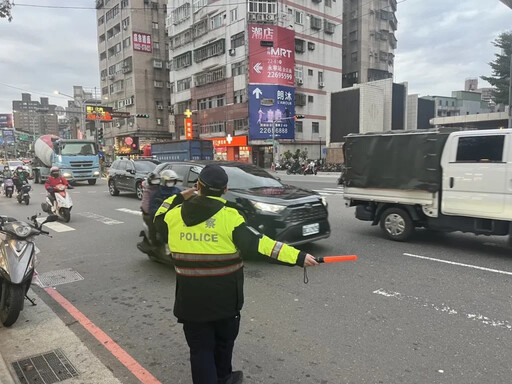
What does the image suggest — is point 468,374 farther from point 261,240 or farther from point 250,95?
point 250,95

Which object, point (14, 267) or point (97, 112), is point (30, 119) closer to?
point (97, 112)

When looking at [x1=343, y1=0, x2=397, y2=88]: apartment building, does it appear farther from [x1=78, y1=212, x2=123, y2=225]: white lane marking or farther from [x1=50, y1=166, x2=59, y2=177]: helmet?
[x1=50, y1=166, x2=59, y2=177]: helmet

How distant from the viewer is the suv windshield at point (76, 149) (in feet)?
74.4

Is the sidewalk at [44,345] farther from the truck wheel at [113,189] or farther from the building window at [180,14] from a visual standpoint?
the building window at [180,14]

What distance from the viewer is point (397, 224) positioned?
7.54 m

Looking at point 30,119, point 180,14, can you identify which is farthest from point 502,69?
point 30,119

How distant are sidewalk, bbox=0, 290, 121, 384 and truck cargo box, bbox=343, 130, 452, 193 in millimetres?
6042

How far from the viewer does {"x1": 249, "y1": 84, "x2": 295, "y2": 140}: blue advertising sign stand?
42.8 m

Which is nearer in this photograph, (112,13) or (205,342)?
(205,342)

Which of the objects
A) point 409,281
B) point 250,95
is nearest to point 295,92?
point 250,95

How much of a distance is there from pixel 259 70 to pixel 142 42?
27864 mm

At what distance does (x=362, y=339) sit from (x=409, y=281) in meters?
1.96

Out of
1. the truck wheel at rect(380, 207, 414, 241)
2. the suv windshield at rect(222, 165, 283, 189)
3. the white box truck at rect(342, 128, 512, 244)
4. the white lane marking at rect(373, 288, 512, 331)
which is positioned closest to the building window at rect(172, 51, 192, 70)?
the white box truck at rect(342, 128, 512, 244)

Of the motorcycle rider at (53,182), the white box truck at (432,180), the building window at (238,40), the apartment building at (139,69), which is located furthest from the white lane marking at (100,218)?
the apartment building at (139,69)
